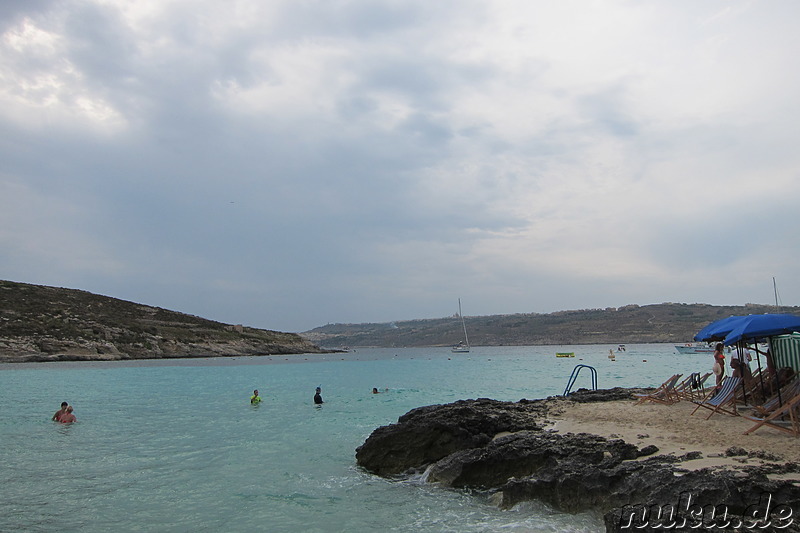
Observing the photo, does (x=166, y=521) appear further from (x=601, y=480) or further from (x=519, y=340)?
(x=519, y=340)

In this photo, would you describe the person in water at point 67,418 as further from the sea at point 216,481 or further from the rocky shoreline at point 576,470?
the rocky shoreline at point 576,470

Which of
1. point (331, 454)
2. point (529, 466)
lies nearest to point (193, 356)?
point (331, 454)

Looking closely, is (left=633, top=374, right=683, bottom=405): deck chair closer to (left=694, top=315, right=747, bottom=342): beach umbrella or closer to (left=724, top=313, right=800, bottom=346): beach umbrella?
(left=694, top=315, right=747, bottom=342): beach umbrella

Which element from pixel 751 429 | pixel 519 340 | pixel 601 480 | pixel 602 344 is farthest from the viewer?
pixel 519 340

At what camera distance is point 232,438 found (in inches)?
703

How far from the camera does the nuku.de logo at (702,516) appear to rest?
17.5 feet

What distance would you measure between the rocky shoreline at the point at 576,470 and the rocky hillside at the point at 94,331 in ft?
231

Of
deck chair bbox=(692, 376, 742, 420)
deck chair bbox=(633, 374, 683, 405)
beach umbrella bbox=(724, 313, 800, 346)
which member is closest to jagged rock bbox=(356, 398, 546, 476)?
deck chair bbox=(633, 374, 683, 405)

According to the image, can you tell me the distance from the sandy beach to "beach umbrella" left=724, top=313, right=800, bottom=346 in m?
1.74

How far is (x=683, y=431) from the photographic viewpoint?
10156mm

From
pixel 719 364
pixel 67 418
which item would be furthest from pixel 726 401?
pixel 67 418

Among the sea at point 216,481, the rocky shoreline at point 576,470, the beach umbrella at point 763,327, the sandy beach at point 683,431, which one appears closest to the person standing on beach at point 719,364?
the sandy beach at point 683,431

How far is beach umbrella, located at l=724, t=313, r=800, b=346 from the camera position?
1083cm

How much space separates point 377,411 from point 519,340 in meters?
175
